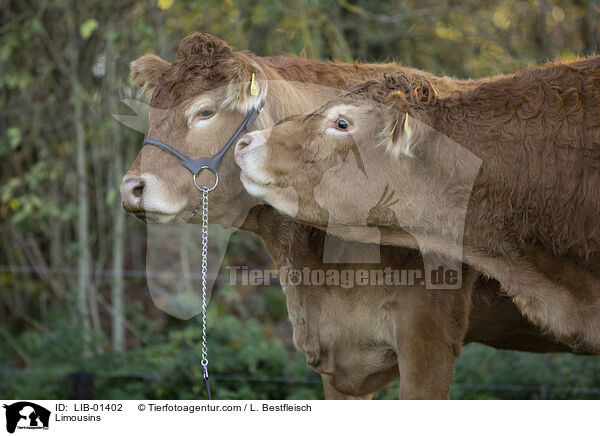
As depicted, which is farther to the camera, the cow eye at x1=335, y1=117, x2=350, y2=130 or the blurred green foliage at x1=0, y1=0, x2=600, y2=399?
the blurred green foliage at x1=0, y1=0, x2=600, y2=399

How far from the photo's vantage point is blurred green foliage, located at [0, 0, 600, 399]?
6129 millimetres

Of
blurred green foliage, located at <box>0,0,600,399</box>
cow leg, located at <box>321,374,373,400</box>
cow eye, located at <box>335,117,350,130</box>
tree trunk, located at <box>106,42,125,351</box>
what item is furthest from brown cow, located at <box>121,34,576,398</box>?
tree trunk, located at <box>106,42,125,351</box>

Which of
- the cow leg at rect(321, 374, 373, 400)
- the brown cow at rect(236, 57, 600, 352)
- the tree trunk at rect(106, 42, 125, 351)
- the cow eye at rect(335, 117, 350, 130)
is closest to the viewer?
the brown cow at rect(236, 57, 600, 352)

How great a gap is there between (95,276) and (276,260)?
3781 mm

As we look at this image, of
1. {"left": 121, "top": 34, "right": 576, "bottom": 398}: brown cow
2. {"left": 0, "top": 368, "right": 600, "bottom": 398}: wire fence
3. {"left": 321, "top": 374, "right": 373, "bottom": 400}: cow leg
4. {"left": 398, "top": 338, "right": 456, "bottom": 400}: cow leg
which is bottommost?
{"left": 0, "top": 368, "right": 600, "bottom": 398}: wire fence

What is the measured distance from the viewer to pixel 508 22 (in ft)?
23.1

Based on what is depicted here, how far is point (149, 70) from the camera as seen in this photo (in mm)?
3613

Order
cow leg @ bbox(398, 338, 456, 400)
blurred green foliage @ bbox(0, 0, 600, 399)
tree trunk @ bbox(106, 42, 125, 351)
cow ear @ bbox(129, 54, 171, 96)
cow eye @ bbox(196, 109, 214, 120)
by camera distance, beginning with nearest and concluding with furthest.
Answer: cow leg @ bbox(398, 338, 456, 400)
cow eye @ bbox(196, 109, 214, 120)
cow ear @ bbox(129, 54, 171, 96)
blurred green foliage @ bbox(0, 0, 600, 399)
tree trunk @ bbox(106, 42, 125, 351)

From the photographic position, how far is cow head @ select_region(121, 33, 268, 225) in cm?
327

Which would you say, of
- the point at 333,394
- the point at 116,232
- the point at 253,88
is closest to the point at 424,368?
the point at 333,394

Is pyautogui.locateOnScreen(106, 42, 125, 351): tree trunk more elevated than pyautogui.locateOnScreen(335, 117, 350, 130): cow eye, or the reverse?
pyautogui.locateOnScreen(335, 117, 350, 130): cow eye

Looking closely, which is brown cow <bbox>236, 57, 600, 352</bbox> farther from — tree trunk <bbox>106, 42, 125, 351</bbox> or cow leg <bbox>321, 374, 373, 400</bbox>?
tree trunk <bbox>106, 42, 125, 351</bbox>
